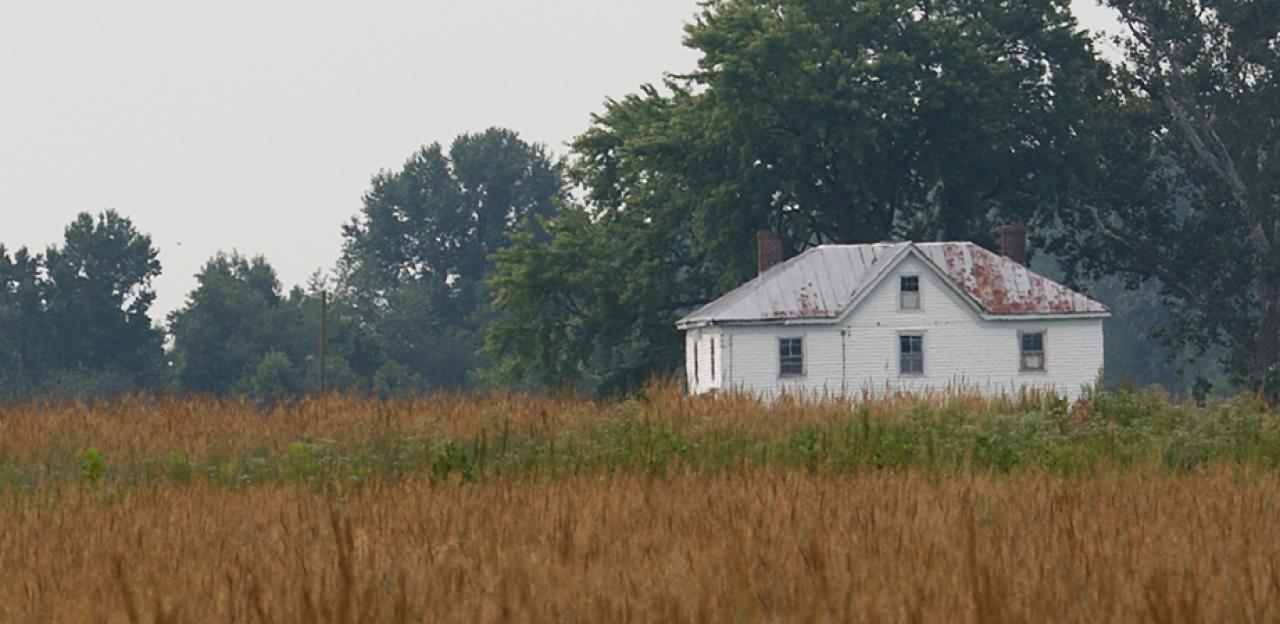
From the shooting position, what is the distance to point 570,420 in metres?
19.2

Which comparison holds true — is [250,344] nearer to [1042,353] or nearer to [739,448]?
[1042,353]

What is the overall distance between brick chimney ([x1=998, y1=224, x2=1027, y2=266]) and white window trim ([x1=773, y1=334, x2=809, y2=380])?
6.89 metres

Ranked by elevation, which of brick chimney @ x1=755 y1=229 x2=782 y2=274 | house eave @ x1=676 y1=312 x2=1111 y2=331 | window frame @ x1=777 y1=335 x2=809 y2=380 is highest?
brick chimney @ x1=755 y1=229 x2=782 y2=274

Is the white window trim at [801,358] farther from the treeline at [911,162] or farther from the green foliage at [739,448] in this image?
the green foliage at [739,448]

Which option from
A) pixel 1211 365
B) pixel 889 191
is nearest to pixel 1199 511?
pixel 889 191

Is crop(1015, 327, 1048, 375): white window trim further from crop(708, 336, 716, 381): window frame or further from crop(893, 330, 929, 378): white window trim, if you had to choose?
crop(708, 336, 716, 381): window frame

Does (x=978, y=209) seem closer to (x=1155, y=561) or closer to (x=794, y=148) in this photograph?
(x=794, y=148)

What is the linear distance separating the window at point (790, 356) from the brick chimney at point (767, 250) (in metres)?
2.99

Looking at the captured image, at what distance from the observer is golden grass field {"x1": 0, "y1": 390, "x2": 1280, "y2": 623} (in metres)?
5.61

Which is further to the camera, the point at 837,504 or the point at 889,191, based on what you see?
the point at 889,191

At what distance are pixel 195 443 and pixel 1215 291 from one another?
48126 millimetres

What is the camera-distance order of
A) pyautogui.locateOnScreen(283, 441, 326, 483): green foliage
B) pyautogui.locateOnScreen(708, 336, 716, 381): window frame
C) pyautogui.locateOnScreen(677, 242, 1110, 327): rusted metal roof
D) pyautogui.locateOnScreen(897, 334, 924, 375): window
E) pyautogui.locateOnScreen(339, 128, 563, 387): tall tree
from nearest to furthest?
pyautogui.locateOnScreen(283, 441, 326, 483): green foliage
pyautogui.locateOnScreen(677, 242, 1110, 327): rusted metal roof
pyautogui.locateOnScreen(897, 334, 924, 375): window
pyautogui.locateOnScreen(708, 336, 716, 381): window frame
pyautogui.locateOnScreen(339, 128, 563, 387): tall tree

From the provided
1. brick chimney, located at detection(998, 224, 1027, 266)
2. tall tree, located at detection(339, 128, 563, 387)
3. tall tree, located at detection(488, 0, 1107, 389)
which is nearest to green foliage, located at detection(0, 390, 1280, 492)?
brick chimney, located at detection(998, 224, 1027, 266)

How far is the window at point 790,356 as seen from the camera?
172ft
